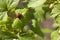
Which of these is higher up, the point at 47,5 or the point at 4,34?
the point at 47,5

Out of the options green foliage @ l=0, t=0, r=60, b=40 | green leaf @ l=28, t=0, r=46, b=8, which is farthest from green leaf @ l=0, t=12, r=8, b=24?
green leaf @ l=28, t=0, r=46, b=8

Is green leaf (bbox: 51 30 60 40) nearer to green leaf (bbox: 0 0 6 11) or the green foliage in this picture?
the green foliage

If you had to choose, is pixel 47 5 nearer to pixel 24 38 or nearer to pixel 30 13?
pixel 30 13

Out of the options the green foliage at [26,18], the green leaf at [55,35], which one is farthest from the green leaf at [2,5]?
the green leaf at [55,35]

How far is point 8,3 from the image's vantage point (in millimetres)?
896

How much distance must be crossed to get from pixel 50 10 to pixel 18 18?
0.54 ft

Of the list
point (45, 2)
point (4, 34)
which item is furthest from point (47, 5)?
point (4, 34)

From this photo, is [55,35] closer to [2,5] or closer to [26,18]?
[26,18]

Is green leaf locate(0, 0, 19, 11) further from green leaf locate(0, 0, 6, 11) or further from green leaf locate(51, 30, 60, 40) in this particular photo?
green leaf locate(51, 30, 60, 40)

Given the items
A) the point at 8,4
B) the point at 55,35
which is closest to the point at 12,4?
the point at 8,4

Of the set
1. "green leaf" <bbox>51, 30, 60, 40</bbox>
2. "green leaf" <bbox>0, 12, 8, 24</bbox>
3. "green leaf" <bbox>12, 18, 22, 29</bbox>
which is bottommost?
"green leaf" <bbox>51, 30, 60, 40</bbox>

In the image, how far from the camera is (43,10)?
0.87 meters

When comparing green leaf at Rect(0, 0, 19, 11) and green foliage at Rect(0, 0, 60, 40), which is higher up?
green leaf at Rect(0, 0, 19, 11)

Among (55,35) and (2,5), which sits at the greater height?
(2,5)
